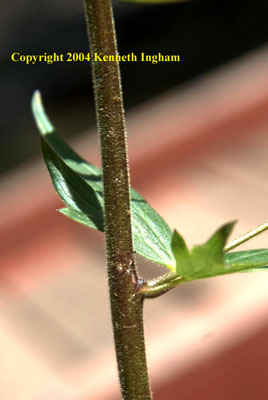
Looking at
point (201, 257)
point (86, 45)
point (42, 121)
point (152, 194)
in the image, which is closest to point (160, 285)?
point (201, 257)

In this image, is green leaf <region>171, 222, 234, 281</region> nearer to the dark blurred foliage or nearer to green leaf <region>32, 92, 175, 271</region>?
green leaf <region>32, 92, 175, 271</region>

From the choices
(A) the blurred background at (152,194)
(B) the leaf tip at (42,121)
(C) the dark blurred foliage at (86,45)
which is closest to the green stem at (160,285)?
(B) the leaf tip at (42,121)

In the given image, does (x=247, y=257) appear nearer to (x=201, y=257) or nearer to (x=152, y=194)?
(x=201, y=257)

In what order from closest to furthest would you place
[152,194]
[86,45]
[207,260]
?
1. [207,260]
2. [152,194]
3. [86,45]

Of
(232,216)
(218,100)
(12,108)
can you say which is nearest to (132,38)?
(12,108)

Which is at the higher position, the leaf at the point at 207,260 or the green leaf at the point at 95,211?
the green leaf at the point at 95,211

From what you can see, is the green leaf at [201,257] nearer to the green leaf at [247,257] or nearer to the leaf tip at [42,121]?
the green leaf at [247,257]
